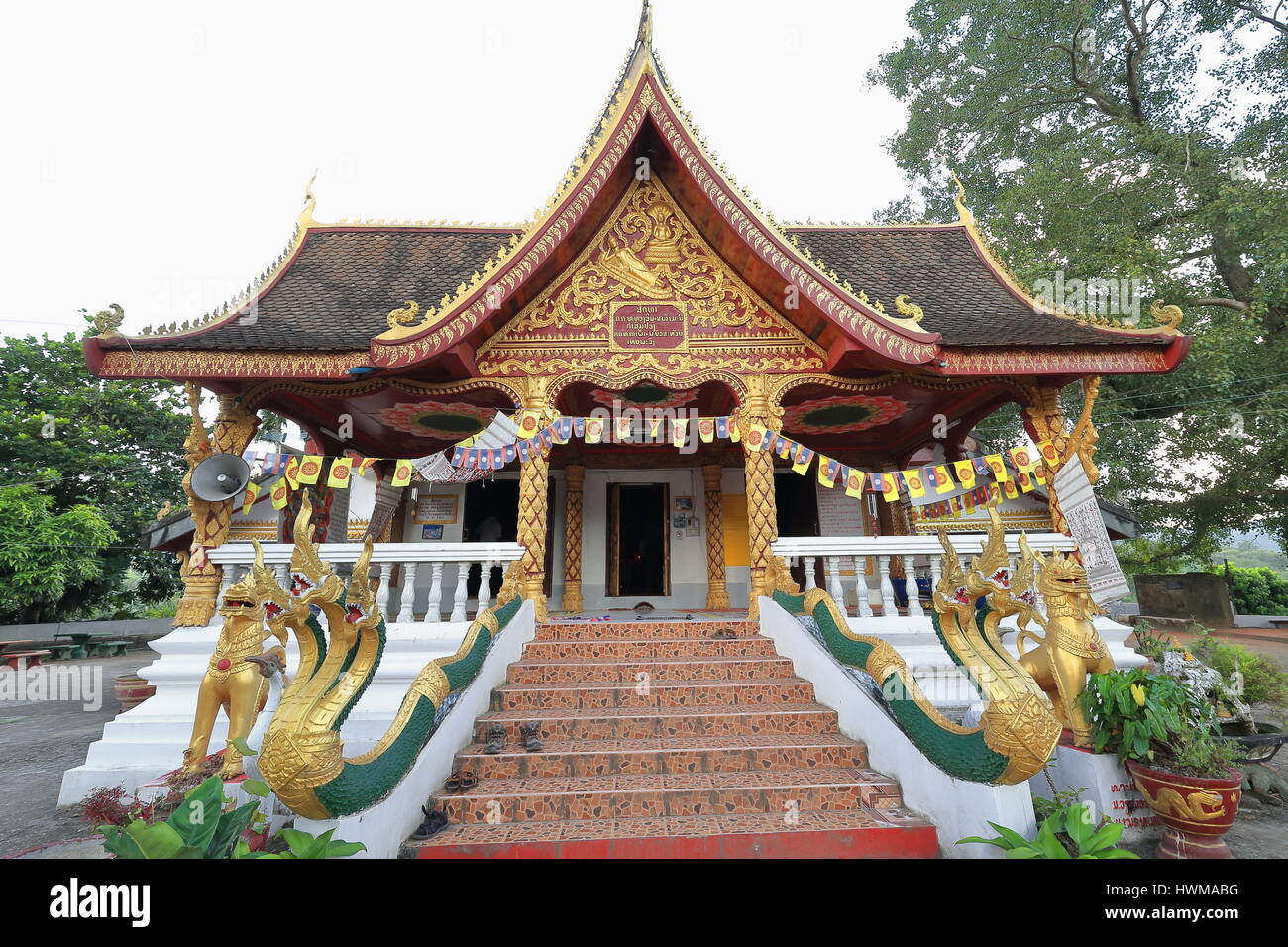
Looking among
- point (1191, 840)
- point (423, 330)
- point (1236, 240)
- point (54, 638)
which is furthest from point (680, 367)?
point (54, 638)

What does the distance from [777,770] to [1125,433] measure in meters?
13.4

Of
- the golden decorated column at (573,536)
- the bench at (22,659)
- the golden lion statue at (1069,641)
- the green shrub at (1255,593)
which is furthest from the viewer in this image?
the green shrub at (1255,593)

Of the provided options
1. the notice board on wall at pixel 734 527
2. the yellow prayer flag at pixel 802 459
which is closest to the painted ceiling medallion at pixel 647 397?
the yellow prayer flag at pixel 802 459

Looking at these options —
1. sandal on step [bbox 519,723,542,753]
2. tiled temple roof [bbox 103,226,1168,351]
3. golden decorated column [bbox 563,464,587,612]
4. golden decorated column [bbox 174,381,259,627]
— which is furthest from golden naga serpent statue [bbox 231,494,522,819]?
golden decorated column [bbox 563,464,587,612]

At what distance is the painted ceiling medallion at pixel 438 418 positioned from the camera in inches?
306

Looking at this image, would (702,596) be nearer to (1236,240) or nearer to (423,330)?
(423,330)

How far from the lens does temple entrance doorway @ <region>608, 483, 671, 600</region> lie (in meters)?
9.61

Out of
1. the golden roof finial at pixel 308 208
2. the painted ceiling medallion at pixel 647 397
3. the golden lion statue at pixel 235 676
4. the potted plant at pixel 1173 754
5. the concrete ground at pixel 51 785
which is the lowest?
the concrete ground at pixel 51 785

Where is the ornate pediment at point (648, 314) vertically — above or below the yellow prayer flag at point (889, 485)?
above

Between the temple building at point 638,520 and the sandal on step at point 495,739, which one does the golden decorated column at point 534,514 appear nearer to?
the temple building at point 638,520

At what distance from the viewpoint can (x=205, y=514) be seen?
6.04 meters

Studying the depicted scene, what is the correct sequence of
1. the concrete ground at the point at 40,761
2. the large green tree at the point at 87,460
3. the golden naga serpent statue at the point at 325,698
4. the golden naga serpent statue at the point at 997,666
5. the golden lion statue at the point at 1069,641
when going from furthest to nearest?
the large green tree at the point at 87,460, the concrete ground at the point at 40,761, the golden lion statue at the point at 1069,641, the golden naga serpent statue at the point at 997,666, the golden naga serpent statue at the point at 325,698

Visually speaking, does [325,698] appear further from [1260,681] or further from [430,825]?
[1260,681]

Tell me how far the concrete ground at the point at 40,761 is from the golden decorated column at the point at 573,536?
574 cm
